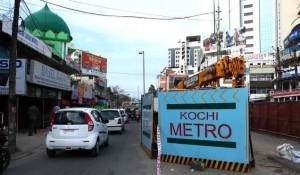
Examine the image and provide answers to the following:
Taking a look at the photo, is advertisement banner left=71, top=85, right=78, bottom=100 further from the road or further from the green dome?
the road

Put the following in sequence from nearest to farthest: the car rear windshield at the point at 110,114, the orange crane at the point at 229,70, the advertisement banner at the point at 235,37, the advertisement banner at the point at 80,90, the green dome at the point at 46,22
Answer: the orange crane at the point at 229,70 < the car rear windshield at the point at 110,114 < the green dome at the point at 46,22 < the advertisement banner at the point at 80,90 < the advertisement banner at the point at 235,37

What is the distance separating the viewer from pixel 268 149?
16.7 m

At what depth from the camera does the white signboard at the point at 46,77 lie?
75.0ft

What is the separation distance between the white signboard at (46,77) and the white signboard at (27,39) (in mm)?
1274

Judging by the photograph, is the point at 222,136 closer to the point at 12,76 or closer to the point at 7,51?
the point at 12,76

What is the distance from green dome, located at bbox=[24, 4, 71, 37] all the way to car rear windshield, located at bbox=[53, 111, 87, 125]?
73.0 ft

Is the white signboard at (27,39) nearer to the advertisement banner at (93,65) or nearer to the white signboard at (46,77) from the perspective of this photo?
the white signboard at (46,77)

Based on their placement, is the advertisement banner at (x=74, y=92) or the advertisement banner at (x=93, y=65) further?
the advertisement banner at (x=93, y=65)

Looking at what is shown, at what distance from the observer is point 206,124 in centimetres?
1200

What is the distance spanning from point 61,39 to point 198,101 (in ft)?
86.1

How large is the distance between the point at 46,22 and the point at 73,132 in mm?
23824

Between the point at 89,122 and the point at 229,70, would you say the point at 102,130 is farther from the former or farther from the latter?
the point at 229,70

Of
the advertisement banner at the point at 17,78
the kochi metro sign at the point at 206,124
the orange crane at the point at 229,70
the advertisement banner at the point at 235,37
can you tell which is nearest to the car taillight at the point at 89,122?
the kochi metro sign at the point at 206,124

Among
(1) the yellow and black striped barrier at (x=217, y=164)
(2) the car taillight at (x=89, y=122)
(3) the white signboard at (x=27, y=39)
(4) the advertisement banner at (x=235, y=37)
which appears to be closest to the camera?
(1) the yellow and black striped barrier at (x=217, y=164)
